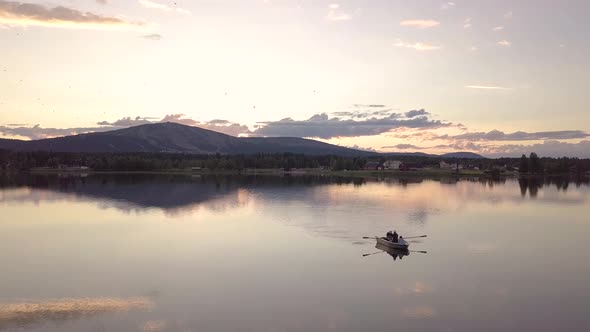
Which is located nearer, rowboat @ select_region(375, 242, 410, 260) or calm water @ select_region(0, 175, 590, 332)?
calm water @ select_region(0, 175, 590, 332)

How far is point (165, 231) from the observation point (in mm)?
46812

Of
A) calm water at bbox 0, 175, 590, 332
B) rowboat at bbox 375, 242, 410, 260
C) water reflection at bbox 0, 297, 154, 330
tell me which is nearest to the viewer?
water reflection at bbox 0, 297, 154, 330

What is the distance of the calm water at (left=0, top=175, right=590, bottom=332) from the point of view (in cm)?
2191

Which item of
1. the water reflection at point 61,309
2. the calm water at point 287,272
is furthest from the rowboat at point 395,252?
the water reflection at point 61,309

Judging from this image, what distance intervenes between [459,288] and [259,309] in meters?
11.9

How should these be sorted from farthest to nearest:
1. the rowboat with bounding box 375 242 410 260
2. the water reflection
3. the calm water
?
the rowboat with bounding box 375 242 410 260
the calm water
the water reflection

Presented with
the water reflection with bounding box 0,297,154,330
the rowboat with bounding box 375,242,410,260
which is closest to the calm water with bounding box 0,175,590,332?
the water reflection with bounding box 0,297,154,330

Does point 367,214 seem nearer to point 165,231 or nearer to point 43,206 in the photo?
point 165,231

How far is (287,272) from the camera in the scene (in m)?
30.4

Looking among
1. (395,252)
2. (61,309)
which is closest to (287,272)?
(395,252)

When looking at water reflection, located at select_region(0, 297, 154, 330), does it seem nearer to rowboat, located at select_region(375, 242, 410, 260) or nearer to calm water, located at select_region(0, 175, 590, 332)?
calm water, located at select_region(0, 175, 590, 332)

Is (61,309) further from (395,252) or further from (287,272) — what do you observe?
(395,252)

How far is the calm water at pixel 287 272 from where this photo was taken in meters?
21.9

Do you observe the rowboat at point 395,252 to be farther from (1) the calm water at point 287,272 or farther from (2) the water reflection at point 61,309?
(2) the water reflection at point 61,309
